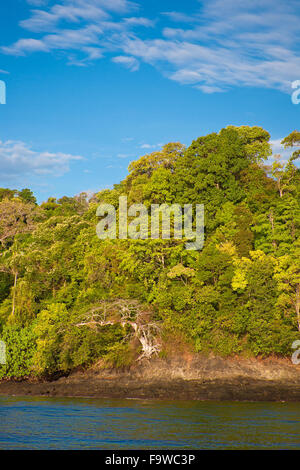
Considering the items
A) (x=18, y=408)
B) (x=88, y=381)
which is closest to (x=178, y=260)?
(x=88, y=381)

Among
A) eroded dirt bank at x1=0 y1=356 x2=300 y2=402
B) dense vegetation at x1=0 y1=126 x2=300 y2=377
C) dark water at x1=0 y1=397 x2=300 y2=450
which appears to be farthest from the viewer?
dense vegetation at x1=0 y1=126 x2=300 y2=377

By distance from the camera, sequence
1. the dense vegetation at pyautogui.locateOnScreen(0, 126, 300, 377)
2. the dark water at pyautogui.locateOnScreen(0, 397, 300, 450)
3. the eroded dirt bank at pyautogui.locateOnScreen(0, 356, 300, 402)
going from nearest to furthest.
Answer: the dark water at pyautogui.locateOnScreen(0, 397, 300, 450) < the eroded dirt bank at pyautogui.locateOnScreen(0, 356, 300, 402) < the dense vegetation at pyautogui.locateOnScreen(0, 126, 300, 377)

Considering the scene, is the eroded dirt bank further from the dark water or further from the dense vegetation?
the dark water

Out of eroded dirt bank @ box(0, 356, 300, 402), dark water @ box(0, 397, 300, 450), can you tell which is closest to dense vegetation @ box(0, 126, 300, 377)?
eroded dirt bank @ box(0, 356, 300, 402)

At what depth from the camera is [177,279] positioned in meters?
42.6

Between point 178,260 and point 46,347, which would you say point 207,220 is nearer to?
point 178,260

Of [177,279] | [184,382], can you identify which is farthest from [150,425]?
[177,279]

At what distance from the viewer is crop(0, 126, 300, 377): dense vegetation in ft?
124

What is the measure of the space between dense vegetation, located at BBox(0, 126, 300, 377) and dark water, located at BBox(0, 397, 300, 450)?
340 inches

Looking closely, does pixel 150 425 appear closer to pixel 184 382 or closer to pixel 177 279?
pixel 184 382

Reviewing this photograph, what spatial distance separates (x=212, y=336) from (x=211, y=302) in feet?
8.82

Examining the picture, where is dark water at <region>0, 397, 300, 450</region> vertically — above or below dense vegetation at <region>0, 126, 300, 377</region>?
below

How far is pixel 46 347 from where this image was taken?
39031mm
